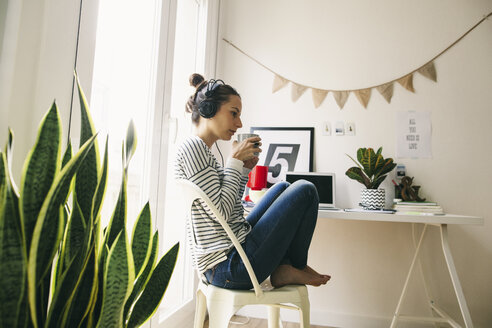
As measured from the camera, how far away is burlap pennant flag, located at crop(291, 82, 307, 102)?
2170 millimetres

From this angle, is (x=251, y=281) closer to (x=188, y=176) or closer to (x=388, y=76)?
(x=188, y=176)

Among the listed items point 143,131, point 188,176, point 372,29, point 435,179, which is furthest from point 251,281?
point 372,29

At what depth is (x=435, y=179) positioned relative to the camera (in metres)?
1.95

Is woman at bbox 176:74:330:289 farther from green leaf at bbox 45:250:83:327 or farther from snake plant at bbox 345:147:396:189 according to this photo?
snake plant at bbox 345:147:396:189

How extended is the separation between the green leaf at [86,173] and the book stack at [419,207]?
1663mm

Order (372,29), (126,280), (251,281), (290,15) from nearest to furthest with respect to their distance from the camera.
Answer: (126,280) < (251,281) < (372,29) < (290,15)

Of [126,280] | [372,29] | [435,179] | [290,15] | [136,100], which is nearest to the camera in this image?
[126,280]

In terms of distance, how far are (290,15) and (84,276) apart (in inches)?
87.1

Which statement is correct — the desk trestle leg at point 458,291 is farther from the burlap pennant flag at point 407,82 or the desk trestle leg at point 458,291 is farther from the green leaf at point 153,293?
the green leaf at point 153,293

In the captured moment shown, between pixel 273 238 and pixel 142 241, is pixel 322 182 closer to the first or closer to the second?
pixel 273 238

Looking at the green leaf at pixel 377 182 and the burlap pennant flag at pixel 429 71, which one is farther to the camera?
the burlap pennant flag at pixel 429 71

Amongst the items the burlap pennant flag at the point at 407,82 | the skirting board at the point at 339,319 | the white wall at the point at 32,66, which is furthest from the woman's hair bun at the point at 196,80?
the skirting board at the point at 339,319

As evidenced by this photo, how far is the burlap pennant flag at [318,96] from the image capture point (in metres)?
2.13

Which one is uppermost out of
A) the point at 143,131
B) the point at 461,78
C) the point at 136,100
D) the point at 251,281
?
the point at 461,78
